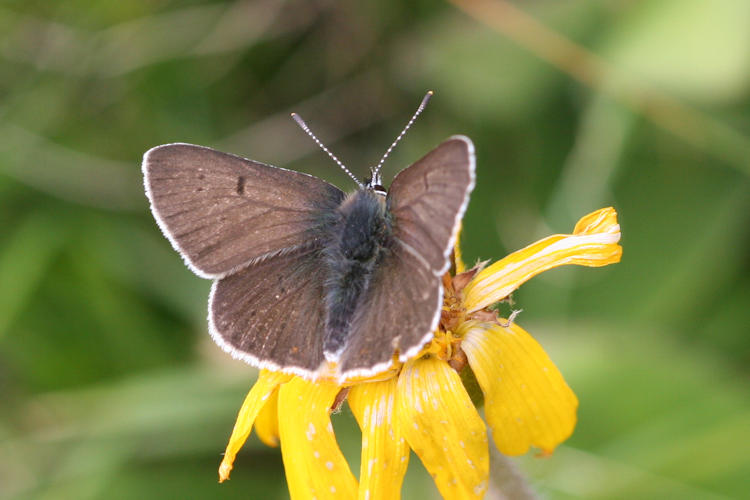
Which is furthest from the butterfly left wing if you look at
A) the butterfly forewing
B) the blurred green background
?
the blurred green background

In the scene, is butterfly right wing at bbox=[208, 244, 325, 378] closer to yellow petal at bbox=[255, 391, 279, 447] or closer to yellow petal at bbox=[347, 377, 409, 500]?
yellow petal at bbox=[347, 377, 409, 500]

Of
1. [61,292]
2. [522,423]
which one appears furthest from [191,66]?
[522,423]

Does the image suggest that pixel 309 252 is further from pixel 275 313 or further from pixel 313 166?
pixel 313 166

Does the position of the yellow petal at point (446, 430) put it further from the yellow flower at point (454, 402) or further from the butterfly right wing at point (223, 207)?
the butterfly right wing at point (223, 207)

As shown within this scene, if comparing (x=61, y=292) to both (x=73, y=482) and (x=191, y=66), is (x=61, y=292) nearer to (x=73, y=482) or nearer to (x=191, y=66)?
(x=73, y=482)

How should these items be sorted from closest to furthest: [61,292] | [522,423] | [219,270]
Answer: [522,423], [219,270], [61,292]

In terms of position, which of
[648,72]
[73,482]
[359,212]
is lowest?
[73,482]
